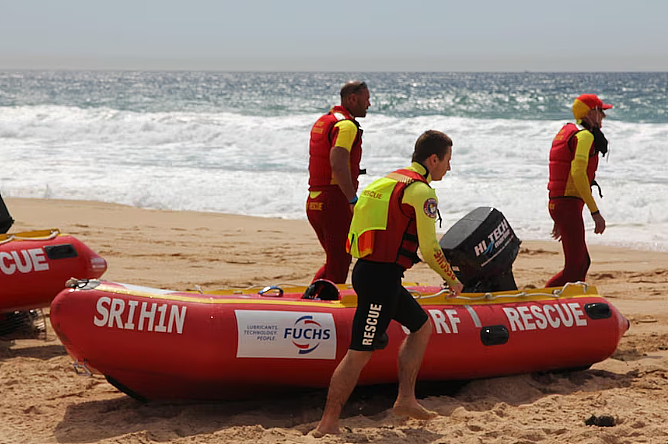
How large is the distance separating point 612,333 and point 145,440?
2875mm

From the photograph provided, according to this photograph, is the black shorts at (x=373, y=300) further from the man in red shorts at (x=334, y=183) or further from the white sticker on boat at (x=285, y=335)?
the man in red shorts at (x=334, y=183)

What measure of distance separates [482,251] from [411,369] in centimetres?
126

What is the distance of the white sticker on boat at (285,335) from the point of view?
14.4ft

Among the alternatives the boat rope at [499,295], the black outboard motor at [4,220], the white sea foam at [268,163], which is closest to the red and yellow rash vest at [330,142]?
the boat rope at [499,295]

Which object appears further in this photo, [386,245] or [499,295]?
[499,295]

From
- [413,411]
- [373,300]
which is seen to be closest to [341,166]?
[373,300]

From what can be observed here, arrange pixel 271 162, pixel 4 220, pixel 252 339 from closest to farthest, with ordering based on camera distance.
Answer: pixel 252 339 → pixel 4 220 → pixel 271 162

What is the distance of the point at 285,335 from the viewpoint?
4.42 meters

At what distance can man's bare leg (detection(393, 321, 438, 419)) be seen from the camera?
412 centimetres

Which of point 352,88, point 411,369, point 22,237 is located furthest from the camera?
point 22,237

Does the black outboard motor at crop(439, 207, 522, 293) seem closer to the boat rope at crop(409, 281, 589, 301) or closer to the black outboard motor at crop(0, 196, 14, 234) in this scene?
the boat rope at crop(409, 281, 589, 301)

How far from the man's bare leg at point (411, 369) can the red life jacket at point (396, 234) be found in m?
0.45

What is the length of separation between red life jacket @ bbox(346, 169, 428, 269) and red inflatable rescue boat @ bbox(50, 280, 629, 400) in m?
0.77

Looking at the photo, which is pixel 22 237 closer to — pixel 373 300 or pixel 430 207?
pixel 373 300
